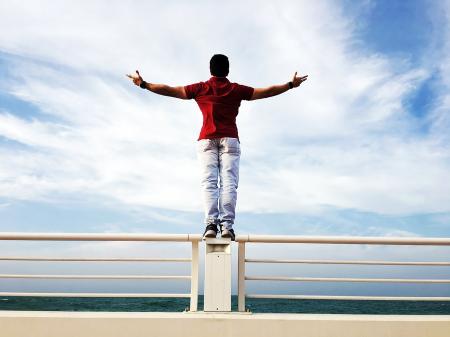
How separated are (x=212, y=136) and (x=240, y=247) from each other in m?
0.87

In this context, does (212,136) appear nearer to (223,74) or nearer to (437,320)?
(223,74)

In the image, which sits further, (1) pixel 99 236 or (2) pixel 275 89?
(2) pixel 275 89

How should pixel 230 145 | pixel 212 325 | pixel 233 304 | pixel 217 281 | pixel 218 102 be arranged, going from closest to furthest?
pixel 212 325 → pixel 217 281 → pixel 230 145 → pixel 218 102 → pixel 233 304

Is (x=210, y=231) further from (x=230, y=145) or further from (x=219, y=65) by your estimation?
(x=219, y=65)

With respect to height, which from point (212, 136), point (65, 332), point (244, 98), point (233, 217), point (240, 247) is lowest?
point (65, 332)

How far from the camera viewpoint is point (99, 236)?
10.3 feet

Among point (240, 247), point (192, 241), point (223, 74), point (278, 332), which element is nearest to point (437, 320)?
point (278, 332)

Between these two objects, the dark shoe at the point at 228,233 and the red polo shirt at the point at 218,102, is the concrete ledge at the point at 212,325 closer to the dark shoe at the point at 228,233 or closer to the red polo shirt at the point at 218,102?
the dark shoe at the point at 228,233

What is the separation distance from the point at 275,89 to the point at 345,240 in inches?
50.7

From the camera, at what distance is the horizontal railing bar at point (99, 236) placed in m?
3.10

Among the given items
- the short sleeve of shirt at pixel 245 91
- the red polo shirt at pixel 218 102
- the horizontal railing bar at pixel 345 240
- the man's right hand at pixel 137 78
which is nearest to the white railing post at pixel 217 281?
the horizontal railing bar at pixel 345 240

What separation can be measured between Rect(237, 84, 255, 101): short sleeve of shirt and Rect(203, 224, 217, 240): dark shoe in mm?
1063

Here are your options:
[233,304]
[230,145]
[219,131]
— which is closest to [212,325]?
[230,145]

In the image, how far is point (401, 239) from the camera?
3.22 m
